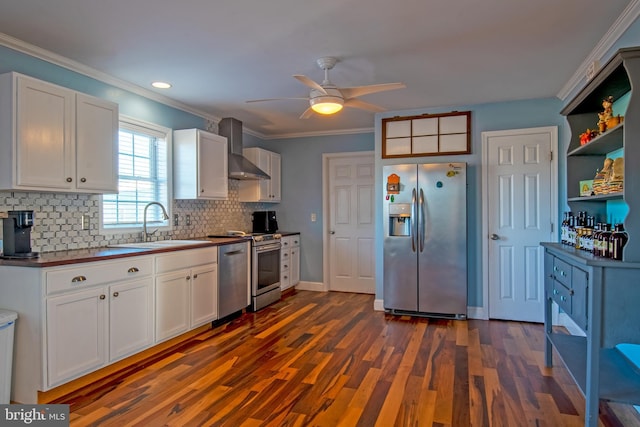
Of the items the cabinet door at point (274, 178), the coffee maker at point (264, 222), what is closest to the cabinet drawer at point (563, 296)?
the coffee maker at point (264, 222)

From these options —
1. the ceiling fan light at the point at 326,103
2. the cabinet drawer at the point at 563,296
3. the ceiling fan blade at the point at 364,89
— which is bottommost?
the cabinet drawer at the point at 563,296

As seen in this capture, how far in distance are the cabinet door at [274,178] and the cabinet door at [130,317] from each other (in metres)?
2.88

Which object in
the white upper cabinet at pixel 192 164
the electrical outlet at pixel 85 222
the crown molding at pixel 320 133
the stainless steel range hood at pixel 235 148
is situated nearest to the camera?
the electrical outlet at pixel 85 222

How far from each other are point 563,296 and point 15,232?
361 centimetres

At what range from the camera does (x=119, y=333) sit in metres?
2.79

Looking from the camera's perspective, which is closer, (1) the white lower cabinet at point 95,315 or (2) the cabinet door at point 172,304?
(1) the white lower cabinet at point 95,315

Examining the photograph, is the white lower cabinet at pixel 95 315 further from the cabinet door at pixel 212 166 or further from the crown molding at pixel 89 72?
the crown molding at pixel 89 72

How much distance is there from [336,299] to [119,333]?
117 inches

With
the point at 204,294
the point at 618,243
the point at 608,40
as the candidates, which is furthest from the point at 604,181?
the point at 204,294

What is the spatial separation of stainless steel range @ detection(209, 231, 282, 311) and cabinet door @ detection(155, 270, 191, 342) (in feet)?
3.68

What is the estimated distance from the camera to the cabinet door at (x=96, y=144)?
2865 mm

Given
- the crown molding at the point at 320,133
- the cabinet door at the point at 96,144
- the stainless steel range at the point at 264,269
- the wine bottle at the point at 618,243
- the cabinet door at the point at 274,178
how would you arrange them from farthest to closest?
the cabinet door at the point at 274,178 → the crown molding at the point at 320,133 → the stainless steel range at the point at 264,269 → the cabinet door at the point at 96,144 → the wine bottle at the point at 618,243

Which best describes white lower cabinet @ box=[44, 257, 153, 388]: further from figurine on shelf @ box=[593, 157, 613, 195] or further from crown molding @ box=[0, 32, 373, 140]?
figurine on shelf @ box=[593, 157, 613, 195]

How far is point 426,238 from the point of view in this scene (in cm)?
424
